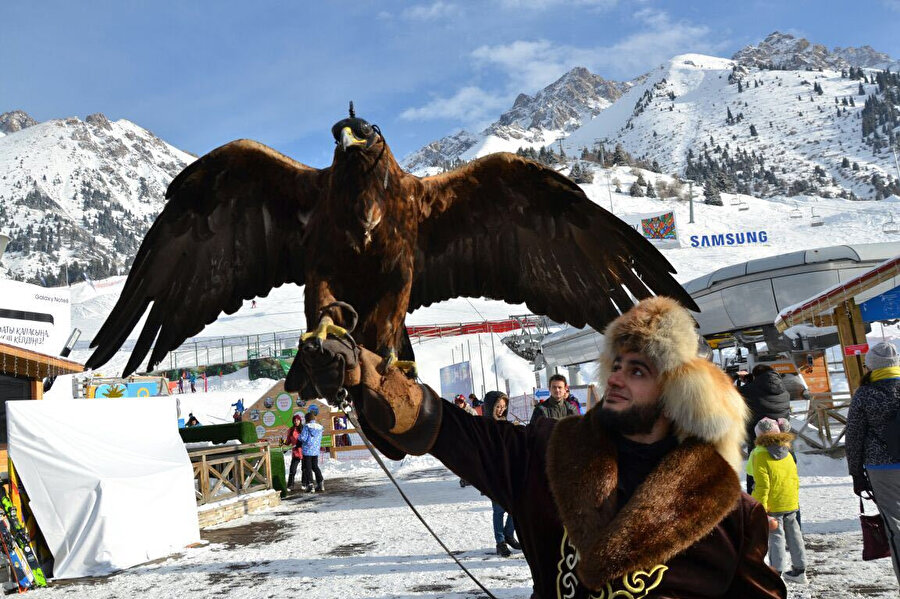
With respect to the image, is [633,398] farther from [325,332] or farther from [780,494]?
[780,494]

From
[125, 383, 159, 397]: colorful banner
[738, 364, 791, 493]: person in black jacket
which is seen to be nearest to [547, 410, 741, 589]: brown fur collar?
[738, 364, 791, 493]: person in black jacket

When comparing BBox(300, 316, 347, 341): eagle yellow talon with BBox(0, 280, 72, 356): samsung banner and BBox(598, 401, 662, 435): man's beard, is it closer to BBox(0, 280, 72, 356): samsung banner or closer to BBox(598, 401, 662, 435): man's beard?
BBox(598, 401, 662, 435): man's beard

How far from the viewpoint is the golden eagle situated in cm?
259

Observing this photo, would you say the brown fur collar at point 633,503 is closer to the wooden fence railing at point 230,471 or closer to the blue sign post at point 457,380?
the wooden fence railing at point 230,471

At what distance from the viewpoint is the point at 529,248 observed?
3.24 m

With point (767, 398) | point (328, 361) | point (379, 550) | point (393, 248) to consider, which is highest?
point (393, 248)

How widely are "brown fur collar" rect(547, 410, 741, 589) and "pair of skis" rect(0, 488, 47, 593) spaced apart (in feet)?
21.2

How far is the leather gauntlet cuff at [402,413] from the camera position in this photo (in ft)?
5.04

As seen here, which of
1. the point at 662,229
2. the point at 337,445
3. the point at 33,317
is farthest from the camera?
the point at 662,229

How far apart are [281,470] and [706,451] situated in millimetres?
11463

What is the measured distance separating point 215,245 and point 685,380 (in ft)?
7.61

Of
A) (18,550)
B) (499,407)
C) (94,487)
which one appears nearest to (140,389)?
(94,487)

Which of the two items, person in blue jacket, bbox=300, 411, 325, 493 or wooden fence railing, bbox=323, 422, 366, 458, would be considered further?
wooden fence railing, bbox=323, 422, 366, 458

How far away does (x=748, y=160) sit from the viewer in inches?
5527
